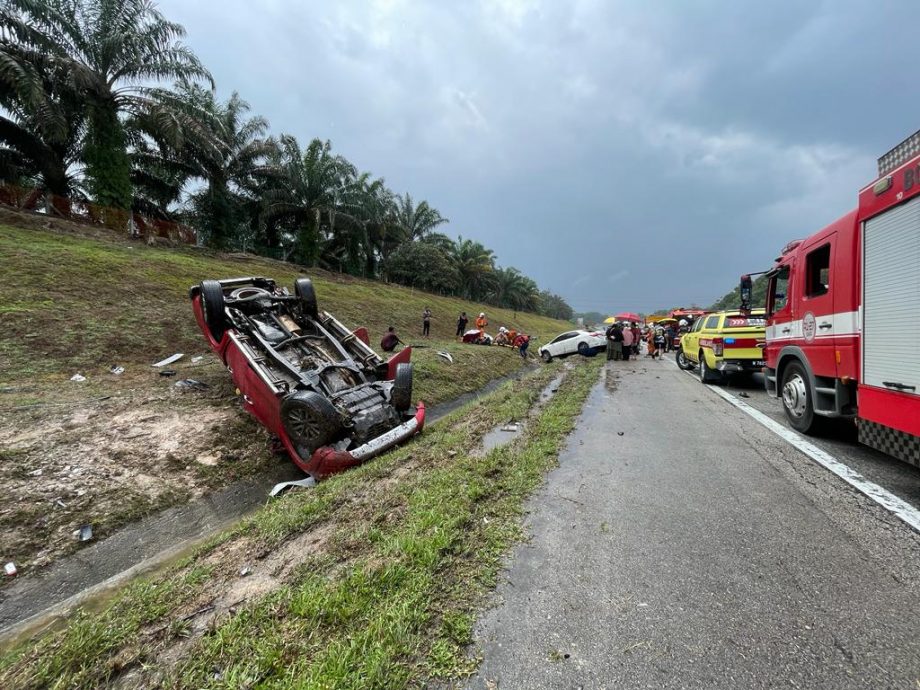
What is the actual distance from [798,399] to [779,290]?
2.07m

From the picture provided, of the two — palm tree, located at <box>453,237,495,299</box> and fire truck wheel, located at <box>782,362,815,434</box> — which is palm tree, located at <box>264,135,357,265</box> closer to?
palm tree, located at <box>453,237,495,299</box>

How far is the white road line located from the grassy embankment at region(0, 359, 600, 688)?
2712mm

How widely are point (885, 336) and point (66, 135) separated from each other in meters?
22.4

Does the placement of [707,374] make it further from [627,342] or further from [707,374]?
[627,342]

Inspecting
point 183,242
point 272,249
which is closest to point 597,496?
point 183,242

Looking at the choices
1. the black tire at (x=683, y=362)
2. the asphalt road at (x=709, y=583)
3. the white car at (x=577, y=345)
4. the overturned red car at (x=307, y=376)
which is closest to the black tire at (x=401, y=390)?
the overturned red car at (x=307, y=376)

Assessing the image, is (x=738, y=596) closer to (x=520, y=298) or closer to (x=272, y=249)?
(x=272, y=249)

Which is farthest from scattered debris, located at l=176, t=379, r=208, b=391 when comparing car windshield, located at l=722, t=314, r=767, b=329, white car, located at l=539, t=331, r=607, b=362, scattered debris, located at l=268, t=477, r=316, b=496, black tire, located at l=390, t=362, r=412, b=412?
white car, located at l=539, t=331, r=607, b=362

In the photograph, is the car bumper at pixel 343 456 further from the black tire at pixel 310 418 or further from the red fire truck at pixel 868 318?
the red fire truck at pixel 868 318

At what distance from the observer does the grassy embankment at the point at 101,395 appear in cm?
438

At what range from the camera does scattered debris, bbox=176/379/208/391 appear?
24.2 ft

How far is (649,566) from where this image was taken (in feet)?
8.29

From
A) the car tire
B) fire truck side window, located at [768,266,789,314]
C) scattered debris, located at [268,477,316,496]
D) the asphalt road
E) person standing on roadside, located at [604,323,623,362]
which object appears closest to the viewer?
the asphalt road

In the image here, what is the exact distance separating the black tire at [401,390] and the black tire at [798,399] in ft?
17.4
